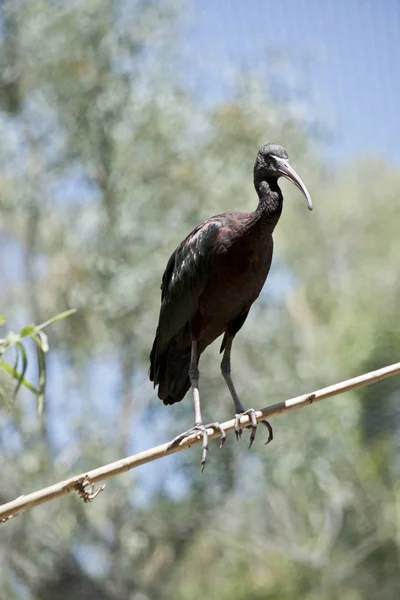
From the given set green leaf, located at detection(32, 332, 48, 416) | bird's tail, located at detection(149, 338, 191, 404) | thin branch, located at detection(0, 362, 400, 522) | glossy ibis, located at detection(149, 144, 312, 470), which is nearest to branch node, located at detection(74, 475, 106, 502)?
thin branch, located at detection(0, 362, 400, 522)

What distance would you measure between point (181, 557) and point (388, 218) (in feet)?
24.9

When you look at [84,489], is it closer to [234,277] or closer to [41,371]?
[41,371]

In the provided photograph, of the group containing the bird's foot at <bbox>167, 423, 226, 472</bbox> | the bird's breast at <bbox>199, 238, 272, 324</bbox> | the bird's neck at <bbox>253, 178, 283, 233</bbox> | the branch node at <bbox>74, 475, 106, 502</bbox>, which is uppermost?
the bird's neck at <bbox>253, 178, 283, 233</bbox>

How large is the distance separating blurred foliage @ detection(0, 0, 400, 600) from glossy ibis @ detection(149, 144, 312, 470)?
730 cm

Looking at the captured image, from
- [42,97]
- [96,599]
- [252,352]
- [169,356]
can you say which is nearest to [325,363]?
[252,352]

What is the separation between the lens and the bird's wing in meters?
4.43

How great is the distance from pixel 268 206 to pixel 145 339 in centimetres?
845

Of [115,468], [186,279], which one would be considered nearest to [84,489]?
[115,468]

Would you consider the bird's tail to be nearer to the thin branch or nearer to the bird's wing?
the bird's wing

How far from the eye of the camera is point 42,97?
13.3 metres

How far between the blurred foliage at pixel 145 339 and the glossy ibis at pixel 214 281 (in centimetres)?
730

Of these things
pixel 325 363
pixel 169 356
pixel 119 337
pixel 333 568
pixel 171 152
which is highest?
pixel 171 152

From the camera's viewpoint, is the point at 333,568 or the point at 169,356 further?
the point at 333,568

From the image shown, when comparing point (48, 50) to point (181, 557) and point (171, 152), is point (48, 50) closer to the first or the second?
point (171, 152)
